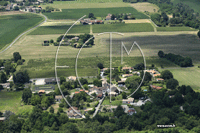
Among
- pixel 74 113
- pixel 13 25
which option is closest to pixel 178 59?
pixel 74 113

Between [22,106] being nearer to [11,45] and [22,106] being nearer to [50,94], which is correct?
[50,94]

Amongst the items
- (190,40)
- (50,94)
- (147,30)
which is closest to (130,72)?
(50,94)

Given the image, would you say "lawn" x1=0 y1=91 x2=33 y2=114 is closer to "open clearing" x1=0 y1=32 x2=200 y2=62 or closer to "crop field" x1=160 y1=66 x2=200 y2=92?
"open clearing" x1=0 y1=32 x2=200 y2=62

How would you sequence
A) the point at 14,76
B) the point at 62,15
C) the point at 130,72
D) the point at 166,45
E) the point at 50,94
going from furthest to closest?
the point at 62,15 < the point at 166,45 < the point at 130,72 < the point at 14,76 < the point at 50,94

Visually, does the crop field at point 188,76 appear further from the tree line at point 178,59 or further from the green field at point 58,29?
the green field at point 58,29

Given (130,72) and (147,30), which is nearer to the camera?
(130,72)

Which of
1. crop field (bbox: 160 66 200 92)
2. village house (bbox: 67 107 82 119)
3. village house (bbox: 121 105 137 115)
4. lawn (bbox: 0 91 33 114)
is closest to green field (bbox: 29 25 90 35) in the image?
crop field (bbox: 160 66 200 92)
